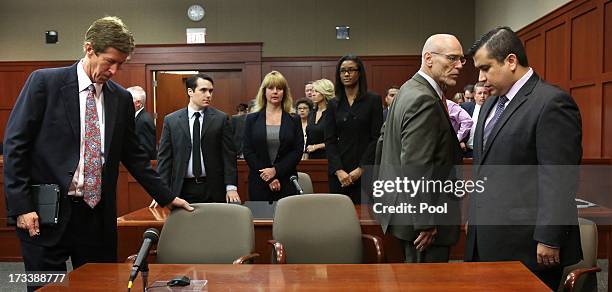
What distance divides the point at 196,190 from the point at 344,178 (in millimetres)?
980

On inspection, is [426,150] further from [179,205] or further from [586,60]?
[586,60]

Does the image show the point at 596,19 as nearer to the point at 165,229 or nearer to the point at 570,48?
the point at 570,48

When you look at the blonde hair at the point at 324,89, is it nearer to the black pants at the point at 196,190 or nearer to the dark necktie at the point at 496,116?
the black pants at the point at 196,190

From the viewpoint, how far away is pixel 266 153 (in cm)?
396

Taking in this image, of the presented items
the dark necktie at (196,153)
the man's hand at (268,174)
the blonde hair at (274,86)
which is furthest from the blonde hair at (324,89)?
the dark necktie at (196,153)

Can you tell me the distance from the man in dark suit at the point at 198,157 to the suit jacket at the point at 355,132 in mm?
720

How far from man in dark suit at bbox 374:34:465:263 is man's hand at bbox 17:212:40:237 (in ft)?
4.67

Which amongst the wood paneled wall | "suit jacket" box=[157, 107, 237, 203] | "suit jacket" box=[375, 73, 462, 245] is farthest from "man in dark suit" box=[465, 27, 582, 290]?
the wood paneled wall

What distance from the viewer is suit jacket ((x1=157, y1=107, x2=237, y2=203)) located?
144 inches

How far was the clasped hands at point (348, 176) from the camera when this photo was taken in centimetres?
384

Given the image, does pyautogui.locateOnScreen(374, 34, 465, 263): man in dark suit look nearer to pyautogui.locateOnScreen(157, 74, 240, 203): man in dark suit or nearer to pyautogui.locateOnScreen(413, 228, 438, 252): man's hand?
pyautogui.locateOnScreen(413, 228, 438, 252): man's hand

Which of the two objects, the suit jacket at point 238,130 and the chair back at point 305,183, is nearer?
the chair back at point 305,183

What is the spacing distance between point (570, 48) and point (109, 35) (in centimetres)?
526

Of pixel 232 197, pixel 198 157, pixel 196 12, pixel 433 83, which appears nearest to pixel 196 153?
pixel 198 157
